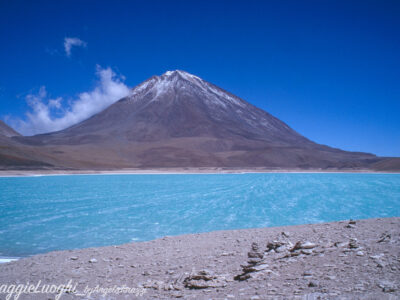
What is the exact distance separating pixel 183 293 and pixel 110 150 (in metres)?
85.5

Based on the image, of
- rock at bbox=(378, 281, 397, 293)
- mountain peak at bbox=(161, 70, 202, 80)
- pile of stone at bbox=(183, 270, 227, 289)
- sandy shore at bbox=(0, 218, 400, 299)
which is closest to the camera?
rock at bbox=(378, 281, 397, 293)

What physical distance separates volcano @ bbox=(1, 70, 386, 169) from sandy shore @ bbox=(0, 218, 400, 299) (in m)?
58.2

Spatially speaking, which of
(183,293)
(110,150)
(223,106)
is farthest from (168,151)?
(183,293)

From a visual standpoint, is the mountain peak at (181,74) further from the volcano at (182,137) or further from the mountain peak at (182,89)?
the volcano at (182,137)

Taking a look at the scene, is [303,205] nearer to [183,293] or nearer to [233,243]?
[233,243]

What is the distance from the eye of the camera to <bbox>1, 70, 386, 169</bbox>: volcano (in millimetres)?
78125

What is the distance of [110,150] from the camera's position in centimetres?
8562

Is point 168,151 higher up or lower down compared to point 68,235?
higher up

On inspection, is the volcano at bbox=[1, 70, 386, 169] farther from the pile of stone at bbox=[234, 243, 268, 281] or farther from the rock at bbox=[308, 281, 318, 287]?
the rock at bbox=[308, 281, 318, 287]

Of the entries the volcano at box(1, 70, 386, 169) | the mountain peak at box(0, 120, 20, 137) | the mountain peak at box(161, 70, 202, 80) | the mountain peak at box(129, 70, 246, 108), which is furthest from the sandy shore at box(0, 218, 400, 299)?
the mountain peak at box(161, 70, 202, 80)

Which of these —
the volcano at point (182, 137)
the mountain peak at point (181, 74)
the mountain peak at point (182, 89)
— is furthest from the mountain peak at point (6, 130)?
the mountain peak at point (181, 74)

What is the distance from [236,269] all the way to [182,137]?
335 ft

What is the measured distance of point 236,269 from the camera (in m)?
4.43

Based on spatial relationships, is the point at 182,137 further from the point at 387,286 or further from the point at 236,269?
the point at 387,286
